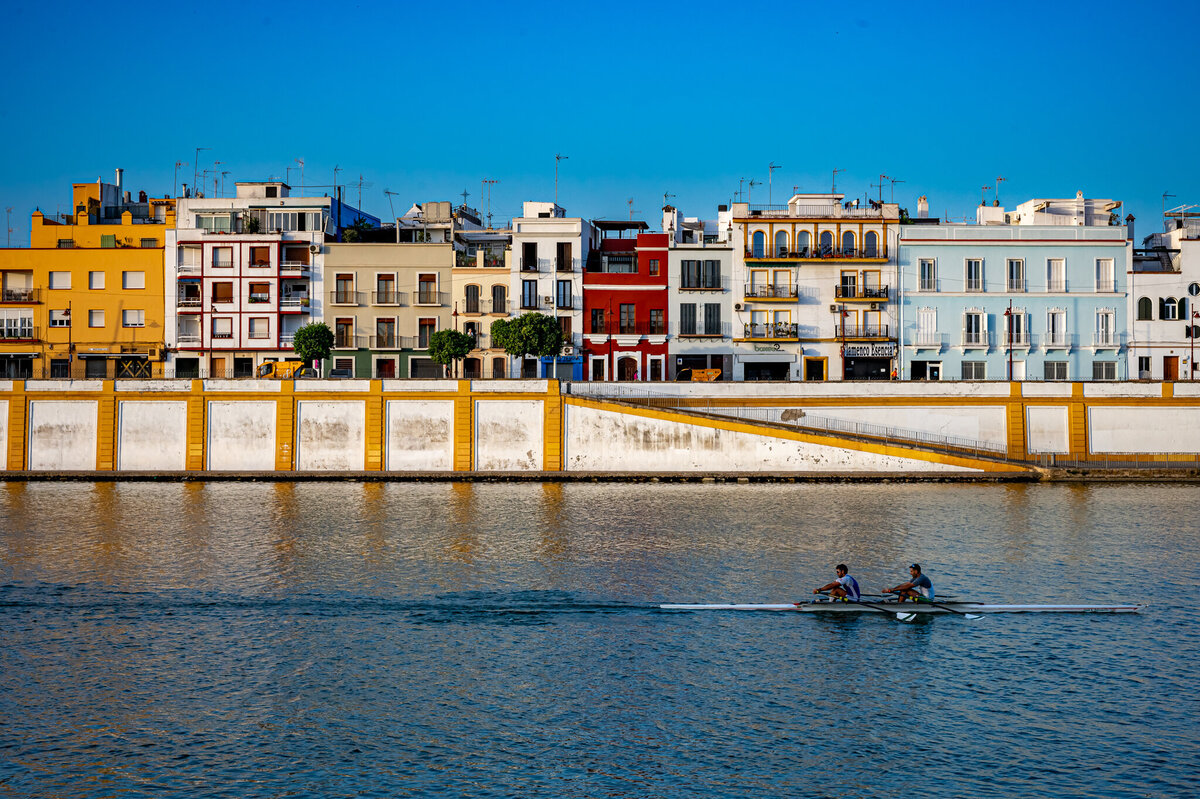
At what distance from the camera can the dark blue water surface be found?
18203 millimetres

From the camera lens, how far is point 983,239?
65125 mm

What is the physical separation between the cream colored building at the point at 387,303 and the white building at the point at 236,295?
4.90 feet

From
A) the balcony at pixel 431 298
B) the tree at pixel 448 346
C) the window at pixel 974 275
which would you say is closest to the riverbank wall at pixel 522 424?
the tree at pixel 448 346

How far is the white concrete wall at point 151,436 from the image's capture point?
54.5 meters

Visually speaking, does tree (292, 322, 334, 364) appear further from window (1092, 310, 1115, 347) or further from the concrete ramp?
window (1092, 310, 1115, 347)

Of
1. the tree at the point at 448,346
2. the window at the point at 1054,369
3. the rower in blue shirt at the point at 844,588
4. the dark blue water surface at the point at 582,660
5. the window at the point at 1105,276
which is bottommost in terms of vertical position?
the dark blue water surface at the point at 582,660

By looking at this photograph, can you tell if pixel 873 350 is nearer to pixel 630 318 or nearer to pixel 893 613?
pixel 630 318

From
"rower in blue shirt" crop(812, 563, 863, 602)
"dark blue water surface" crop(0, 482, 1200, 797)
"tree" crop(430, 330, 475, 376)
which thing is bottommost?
"dark blue water surface" crop(0, 482, 1200, 797)

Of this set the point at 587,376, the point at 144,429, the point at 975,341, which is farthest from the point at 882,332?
the point at 144,429

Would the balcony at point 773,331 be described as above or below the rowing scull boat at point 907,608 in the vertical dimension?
above

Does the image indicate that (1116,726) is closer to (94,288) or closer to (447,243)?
(447,243)

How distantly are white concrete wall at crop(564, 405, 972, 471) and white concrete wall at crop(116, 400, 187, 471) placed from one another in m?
18.6

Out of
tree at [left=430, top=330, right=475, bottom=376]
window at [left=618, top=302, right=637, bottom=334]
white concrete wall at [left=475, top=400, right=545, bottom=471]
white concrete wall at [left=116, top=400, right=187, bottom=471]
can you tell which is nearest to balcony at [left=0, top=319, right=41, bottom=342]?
white concrete wall at [left=116, top=400, right=187, bottom=471]

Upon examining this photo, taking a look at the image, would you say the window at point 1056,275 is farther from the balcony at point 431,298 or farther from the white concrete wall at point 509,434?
the balcony at point 431,298
